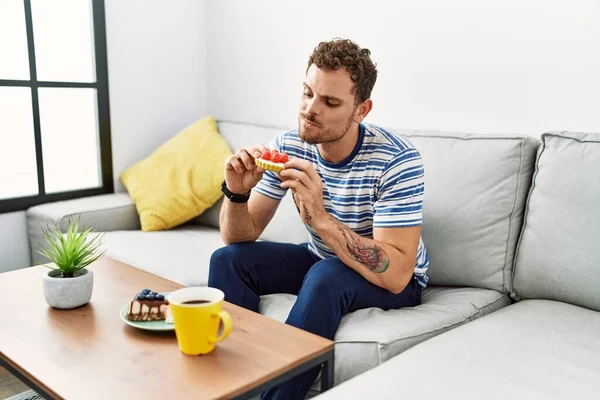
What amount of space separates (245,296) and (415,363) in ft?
1.93

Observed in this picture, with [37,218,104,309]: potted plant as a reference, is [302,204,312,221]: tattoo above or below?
above

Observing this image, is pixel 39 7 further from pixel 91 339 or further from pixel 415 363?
pixel 415 363

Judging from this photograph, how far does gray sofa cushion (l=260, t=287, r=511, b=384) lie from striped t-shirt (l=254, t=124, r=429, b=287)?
13 cm

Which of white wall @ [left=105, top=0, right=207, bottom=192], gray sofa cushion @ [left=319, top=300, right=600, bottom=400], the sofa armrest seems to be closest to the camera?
gray sofa cushion @ [left=319, top=300, right=600, bottom=400]

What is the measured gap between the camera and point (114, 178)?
3.04m

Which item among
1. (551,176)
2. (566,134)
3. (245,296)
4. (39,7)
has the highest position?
(39,7)

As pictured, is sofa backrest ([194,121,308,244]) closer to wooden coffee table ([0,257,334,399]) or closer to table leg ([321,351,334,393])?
wooden coffee table ([0,257,334,399])

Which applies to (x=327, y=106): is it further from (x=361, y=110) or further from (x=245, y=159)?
(x=245, y=159)

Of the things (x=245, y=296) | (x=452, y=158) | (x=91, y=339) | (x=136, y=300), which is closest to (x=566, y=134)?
(x=452, y=158)

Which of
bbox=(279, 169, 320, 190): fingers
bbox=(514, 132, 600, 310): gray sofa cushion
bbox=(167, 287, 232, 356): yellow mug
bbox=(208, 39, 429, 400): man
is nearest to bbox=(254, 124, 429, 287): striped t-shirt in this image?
bbox=(208, 39, 429, 400): man

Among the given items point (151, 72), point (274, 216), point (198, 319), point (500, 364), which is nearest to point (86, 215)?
point (274, 216)

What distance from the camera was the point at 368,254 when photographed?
5.11ft

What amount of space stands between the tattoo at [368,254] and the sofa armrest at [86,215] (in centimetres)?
142

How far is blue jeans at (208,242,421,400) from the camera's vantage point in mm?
1484
